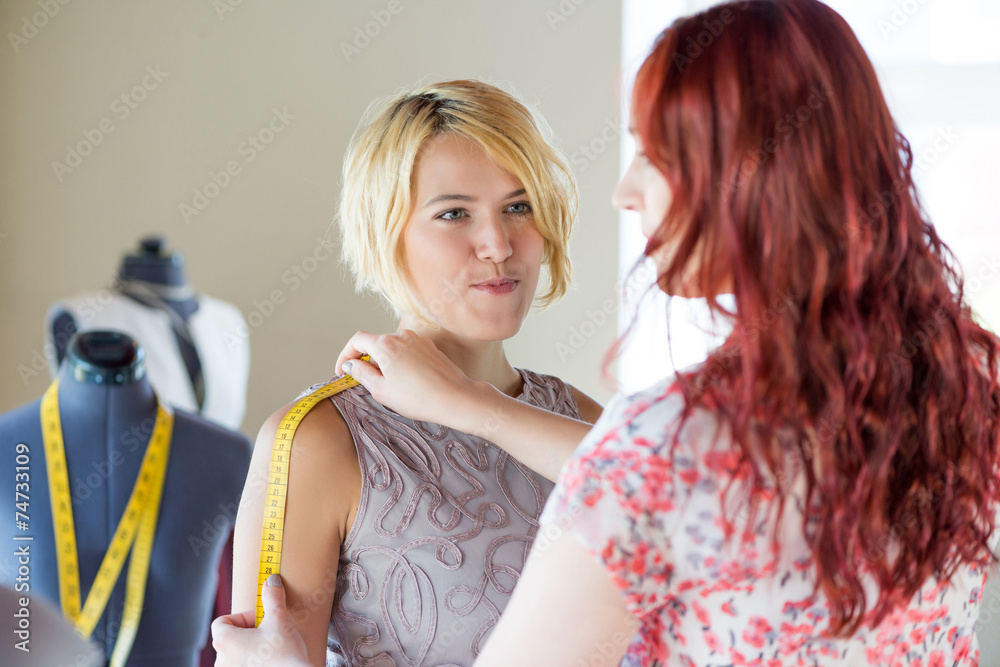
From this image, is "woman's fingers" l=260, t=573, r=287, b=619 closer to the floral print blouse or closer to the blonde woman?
the blonde woman

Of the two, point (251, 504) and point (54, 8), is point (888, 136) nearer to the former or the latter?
point (251, 504)

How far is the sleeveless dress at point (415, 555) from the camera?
1.18 meters

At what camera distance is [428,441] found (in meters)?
1.28

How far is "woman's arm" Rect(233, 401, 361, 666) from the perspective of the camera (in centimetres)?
113

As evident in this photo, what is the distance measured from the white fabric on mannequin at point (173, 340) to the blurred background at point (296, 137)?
7 cm

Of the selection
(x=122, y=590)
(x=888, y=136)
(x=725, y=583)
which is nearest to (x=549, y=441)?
(x=725, y=583)

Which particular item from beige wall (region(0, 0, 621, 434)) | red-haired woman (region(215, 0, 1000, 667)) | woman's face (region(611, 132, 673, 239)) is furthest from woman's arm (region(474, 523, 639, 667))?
beige wall (region(0, 0, 621, 434))

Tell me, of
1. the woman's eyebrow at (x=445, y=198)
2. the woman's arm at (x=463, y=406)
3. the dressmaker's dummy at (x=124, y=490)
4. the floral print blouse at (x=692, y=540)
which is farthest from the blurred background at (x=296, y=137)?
the floral print blouse at (x=692, y=540)

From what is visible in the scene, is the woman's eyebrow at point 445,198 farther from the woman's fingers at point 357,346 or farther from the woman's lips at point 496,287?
the woman's fingers at point 357,346

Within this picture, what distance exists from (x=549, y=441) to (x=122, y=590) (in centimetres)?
118

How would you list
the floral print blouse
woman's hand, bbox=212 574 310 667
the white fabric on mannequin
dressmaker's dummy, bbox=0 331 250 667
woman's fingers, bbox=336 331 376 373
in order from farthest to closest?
the white fabric on mannequin < dressmaker's dummy, bbox=0 331 250 667 < woman's fingers, bbox=336 331 376 373 < woman's hand, bbox=212 574 310 667 < the floral print blouse

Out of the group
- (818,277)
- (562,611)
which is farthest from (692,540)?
(818,277)

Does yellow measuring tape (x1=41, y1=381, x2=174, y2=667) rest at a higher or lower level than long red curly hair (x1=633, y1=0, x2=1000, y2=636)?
lower

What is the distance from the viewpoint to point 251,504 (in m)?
1.16
